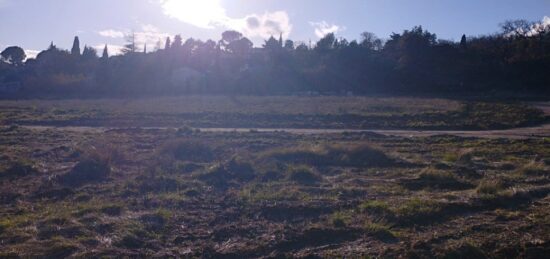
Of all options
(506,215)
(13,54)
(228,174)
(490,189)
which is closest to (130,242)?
(506,215)

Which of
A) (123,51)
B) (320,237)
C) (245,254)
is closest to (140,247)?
(245,254)

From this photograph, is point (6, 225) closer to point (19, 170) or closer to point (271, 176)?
point (271, 176)

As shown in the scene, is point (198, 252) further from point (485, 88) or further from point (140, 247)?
point (485, 88)

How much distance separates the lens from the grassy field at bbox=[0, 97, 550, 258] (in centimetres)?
739

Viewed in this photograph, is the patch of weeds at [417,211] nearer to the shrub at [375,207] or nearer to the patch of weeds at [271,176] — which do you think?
the shrub at [375,207]

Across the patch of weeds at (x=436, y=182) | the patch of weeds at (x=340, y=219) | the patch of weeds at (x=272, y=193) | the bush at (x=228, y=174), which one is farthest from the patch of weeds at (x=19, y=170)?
the patch of weeds at (x=436, y=182)

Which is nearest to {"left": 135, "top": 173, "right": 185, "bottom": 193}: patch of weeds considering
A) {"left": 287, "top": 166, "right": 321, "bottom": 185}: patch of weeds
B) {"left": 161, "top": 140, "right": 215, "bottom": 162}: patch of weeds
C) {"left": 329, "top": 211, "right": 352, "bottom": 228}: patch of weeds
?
{"left": 287, "top": 166, "right": 321, "bottom": 185}: patch of weeds

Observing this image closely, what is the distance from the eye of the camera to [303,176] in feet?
44.1

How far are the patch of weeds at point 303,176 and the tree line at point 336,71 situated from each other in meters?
49.1

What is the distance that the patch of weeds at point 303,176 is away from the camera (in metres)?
13.2

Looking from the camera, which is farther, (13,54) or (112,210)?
(13,54)

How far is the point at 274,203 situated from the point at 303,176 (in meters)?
3.34

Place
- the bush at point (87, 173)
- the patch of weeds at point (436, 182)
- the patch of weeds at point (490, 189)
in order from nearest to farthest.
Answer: the patch of weeds at point (490, 189) → the patch of weeds at point (436, 182) → the bush at point (87, 173)

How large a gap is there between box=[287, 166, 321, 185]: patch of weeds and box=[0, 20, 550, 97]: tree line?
161 ft
